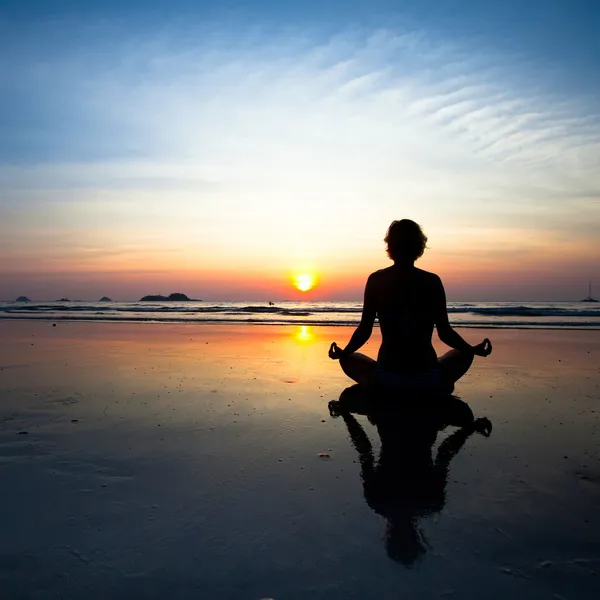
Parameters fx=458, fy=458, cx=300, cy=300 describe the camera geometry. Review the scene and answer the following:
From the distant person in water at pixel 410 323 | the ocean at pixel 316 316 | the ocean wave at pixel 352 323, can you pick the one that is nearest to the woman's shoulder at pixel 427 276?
the distant person in water at pixel 410 323

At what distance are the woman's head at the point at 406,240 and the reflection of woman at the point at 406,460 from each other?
6.50 feet

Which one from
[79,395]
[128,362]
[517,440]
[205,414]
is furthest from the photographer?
[128,362]

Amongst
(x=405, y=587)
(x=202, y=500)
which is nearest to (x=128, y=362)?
(x=202, y=500)

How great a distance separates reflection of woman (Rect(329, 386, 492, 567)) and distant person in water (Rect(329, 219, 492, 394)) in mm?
447

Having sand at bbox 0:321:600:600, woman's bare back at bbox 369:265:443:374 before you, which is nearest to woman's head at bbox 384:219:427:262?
woman's bare back at bbox 369:265:443:374

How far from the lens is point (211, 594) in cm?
212

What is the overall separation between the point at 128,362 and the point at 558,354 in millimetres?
10079

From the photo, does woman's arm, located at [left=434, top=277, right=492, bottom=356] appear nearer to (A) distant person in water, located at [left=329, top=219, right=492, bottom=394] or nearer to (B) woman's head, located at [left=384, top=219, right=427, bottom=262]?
(A) distant person in water, located at [left=329, top=219, right=492, bottom=394]

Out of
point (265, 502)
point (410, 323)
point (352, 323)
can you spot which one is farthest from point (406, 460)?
point (352, 323)

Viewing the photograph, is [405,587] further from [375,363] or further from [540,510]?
[375,363]

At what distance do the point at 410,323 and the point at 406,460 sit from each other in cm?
207

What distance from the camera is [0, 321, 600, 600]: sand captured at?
2232 mm

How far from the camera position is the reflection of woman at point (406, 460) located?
2738mm

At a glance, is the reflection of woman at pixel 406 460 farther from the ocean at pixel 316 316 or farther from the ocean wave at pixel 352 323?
the ocean at pixel 316 316
